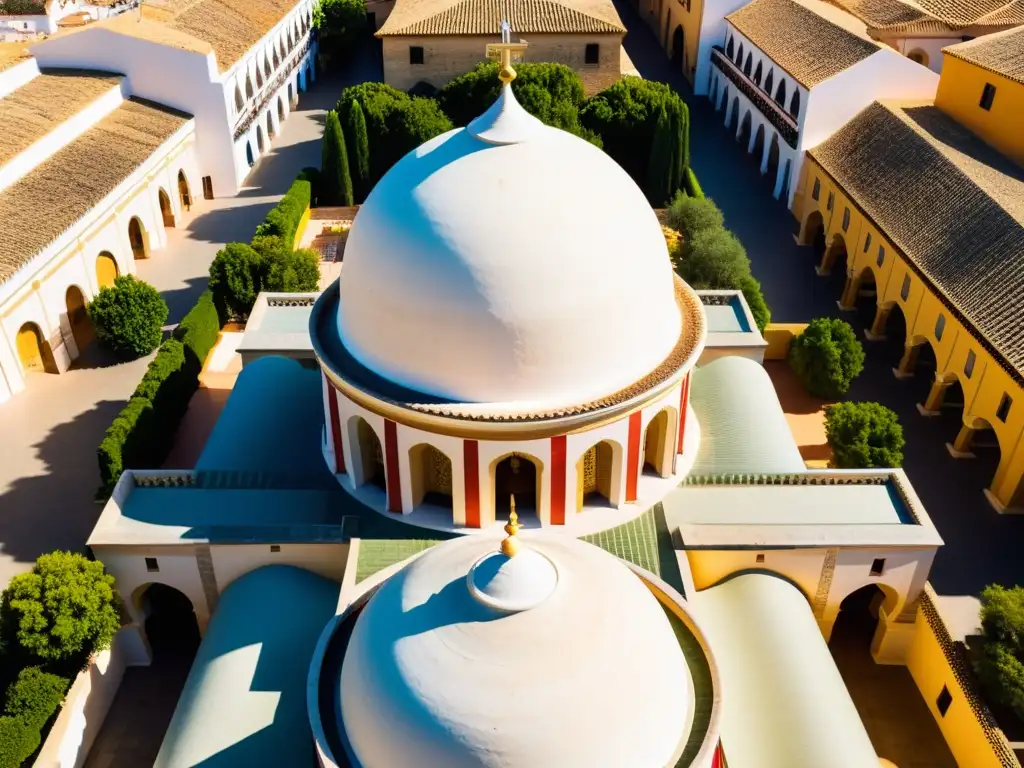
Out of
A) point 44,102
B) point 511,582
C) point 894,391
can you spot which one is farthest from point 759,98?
point 511,582

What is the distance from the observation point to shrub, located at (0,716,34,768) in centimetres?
2088

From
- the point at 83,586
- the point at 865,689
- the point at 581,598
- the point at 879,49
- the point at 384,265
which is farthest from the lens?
the point at 879,49

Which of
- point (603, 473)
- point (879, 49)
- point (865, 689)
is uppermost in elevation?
point (879, 49)

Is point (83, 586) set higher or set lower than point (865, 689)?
higher

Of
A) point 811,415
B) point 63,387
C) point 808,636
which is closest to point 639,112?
point 811,415

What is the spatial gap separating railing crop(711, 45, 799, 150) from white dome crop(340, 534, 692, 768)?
36.4 metres

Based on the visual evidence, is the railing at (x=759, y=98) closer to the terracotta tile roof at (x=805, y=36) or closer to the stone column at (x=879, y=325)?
the terracotta tile roof at (x=805, y=36)

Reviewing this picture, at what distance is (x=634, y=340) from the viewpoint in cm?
2105

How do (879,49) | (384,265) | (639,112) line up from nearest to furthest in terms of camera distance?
(384,265) < (879,49) < (639,112)

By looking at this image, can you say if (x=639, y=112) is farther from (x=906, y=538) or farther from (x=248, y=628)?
(x=248, y=628)

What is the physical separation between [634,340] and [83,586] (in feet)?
45.9

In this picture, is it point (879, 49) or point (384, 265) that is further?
point (879, 49)

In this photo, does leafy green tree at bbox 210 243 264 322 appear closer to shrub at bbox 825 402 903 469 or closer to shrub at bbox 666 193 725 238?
shrub at bbox 666 193 725 238

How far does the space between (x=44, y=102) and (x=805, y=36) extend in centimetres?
3745
